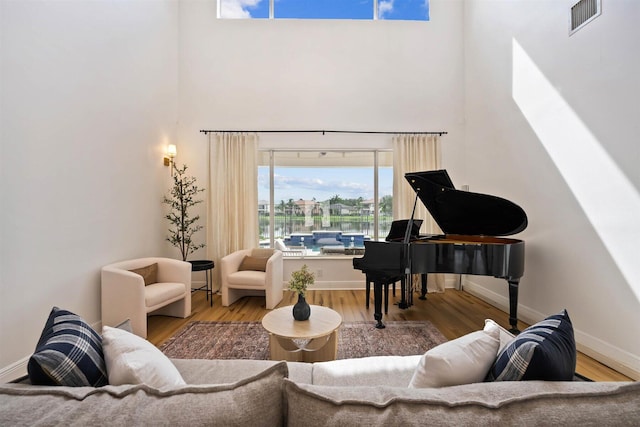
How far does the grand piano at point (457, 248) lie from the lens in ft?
10.00

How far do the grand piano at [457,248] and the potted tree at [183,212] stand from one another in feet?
9.10

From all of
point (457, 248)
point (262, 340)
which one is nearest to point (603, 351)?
point (457, 248)

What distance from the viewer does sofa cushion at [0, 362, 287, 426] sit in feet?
2.22

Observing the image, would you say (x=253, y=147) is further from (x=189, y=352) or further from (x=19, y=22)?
(x=189, y=352)

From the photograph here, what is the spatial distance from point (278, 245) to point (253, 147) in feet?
5.53

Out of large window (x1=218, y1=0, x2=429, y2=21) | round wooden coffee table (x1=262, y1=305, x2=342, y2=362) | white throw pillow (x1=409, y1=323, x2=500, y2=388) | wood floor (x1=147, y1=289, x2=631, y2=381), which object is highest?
large window (x1=218, y1=0, x2=429, y2=21)

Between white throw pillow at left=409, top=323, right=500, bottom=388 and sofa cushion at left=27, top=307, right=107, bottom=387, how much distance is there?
1122mm

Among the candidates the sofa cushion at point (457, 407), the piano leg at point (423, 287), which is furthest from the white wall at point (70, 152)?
the piano leg at point (423, 287)

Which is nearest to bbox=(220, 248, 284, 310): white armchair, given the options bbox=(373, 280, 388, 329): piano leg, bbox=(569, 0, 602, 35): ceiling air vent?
bbox=(373, 280, 388, 329): piano leg

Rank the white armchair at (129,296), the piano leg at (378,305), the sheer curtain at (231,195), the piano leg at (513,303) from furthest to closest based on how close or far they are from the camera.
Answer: the sheer curtain at (231,195) → the piano leg at (378,305) → the piano leg at (513,303) → the white armchair at (129,296)

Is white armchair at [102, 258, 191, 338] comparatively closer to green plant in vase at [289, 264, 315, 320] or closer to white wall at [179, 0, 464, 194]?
green plant in vase at [289, 264, 315, 320]

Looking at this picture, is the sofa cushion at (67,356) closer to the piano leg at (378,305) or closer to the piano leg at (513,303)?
the piano leg at (378,305)

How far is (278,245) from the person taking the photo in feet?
16.9

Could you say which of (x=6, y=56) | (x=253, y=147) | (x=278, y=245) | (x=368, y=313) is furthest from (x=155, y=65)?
(x=368, y=313)
